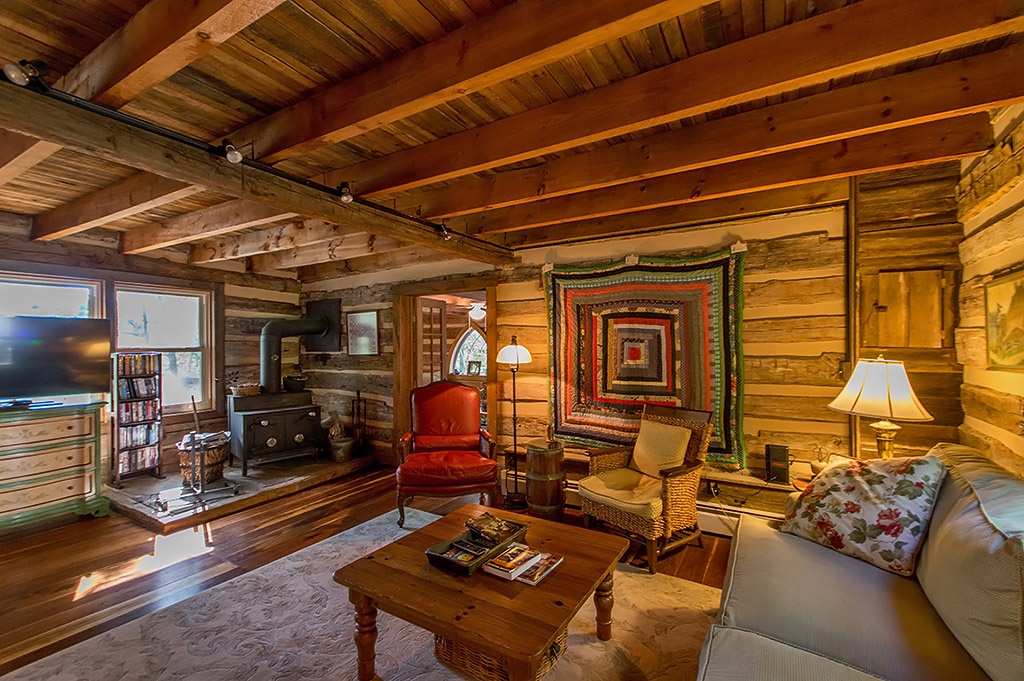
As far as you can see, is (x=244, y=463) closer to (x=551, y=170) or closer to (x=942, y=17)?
(x=551, y=170)

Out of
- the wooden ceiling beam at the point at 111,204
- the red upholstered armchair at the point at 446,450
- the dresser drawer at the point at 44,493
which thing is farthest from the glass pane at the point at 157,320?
the red upholstered armchair at the point at 446,450

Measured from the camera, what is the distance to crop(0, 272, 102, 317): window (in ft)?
12.4

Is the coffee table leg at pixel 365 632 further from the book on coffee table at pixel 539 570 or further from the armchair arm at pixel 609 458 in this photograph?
the armchair arm at pixel 609 458

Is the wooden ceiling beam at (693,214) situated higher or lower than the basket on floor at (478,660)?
higher

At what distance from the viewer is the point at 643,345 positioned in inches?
144

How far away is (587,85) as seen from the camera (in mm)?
1934

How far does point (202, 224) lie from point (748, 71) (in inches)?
153

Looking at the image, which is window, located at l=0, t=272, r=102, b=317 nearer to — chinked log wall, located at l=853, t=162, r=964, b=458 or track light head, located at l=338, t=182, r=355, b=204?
track light head, located at l=338, t=182, r=355, b=204

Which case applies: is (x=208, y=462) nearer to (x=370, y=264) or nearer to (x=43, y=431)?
(x=43, y=431)

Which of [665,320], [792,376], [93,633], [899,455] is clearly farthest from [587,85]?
[93,633]

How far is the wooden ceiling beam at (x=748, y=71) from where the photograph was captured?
1.37 meters

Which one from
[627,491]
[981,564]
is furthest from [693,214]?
[981,564]

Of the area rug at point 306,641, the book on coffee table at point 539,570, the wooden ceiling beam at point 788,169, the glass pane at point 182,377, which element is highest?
the wooden ceiling beam at point 788,169

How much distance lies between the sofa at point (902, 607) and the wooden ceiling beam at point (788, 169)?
5.26 ft
